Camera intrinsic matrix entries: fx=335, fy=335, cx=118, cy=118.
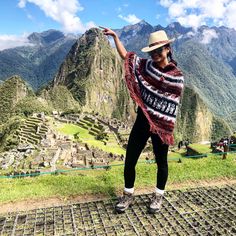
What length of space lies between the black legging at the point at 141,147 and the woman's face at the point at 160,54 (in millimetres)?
741

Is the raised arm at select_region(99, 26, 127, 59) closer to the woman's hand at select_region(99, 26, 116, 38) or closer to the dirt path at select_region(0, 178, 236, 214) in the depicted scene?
the woman's hand at select_region(99, 26, 116, 38)

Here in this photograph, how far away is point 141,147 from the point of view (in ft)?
16.5

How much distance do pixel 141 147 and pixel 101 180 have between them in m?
1.78

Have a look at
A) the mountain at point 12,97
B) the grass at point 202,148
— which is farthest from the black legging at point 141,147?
the mountain at point 12,97

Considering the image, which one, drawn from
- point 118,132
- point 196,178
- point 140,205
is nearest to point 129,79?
point 140,205

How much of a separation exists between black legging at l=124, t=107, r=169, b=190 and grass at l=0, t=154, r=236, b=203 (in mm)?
940

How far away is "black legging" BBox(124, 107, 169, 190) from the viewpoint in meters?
4.87

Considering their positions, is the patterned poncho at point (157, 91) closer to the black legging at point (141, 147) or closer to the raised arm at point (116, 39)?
the black legging at point (141, 147)

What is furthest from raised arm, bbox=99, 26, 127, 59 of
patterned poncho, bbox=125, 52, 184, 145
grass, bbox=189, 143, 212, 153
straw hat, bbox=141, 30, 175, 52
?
Answer: grass, bbox=189, 143, 212, 153

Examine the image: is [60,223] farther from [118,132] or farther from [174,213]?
[118,132]

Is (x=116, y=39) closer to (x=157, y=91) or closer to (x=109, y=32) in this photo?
(x=109, y=32)

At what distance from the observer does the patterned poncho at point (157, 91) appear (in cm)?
465

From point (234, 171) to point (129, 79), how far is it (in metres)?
3.80

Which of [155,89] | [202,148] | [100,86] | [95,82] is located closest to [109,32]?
[155,89]
